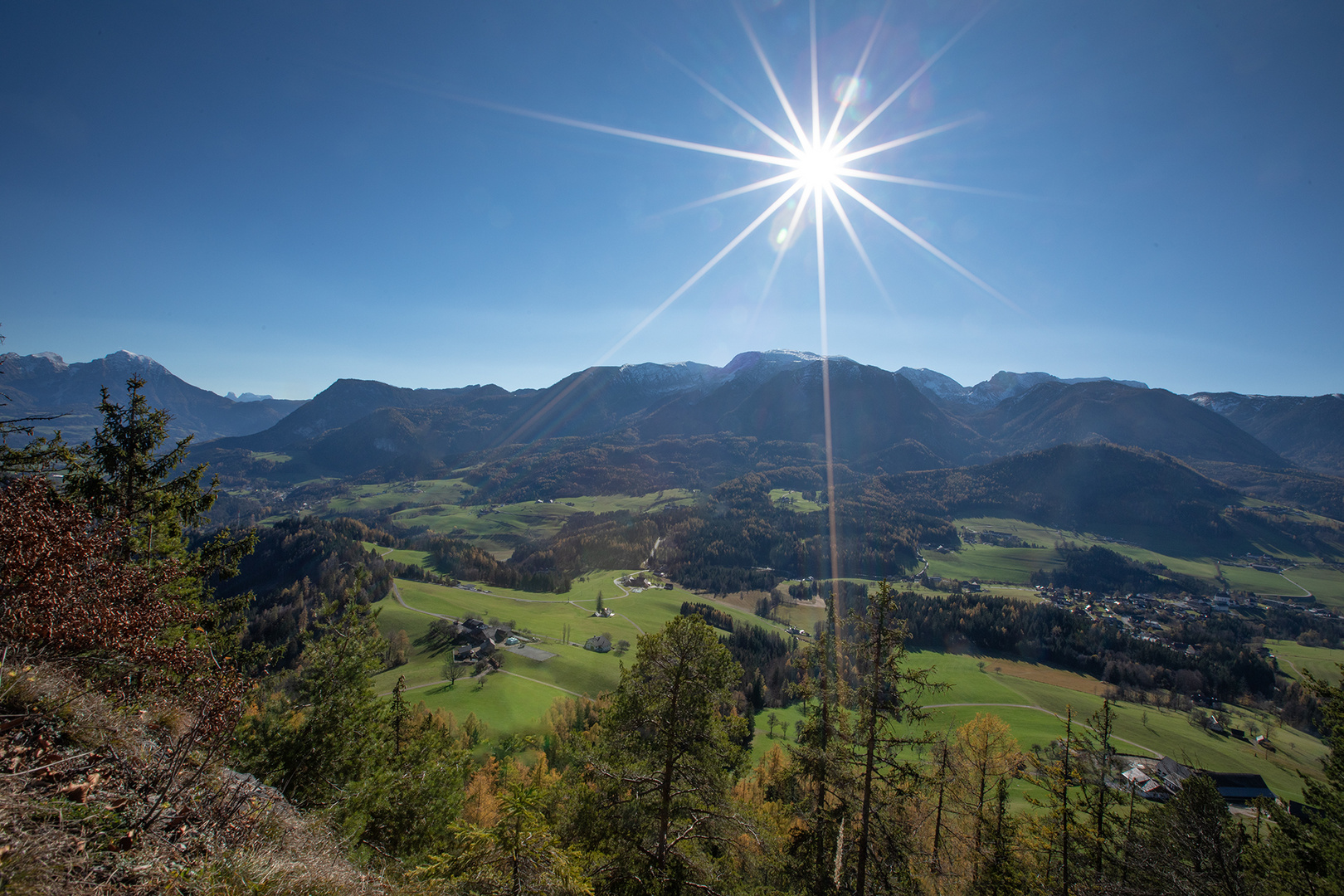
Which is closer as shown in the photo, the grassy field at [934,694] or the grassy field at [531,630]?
the grassy field at [934,694]

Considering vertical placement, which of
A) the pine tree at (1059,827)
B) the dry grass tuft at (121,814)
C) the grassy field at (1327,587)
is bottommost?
the grassy field at (1327,587)

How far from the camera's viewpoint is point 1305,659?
4719 inches

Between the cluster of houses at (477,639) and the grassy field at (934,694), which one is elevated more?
the cluster of houses at (477,639)

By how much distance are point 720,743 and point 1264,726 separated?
13741cm

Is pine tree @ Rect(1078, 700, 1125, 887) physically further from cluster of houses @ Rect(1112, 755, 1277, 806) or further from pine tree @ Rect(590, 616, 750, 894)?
cluster of houses @ Rect(1112, 755, 1277, 806)

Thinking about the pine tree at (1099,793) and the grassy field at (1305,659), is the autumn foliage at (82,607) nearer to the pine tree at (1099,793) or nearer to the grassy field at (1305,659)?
the pine tree at (1099,793)

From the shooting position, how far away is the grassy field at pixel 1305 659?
109438 millimetres

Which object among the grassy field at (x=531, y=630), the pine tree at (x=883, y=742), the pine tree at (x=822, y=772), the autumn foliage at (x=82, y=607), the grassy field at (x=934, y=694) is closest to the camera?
the autumn foliage at (x=82, y=607)

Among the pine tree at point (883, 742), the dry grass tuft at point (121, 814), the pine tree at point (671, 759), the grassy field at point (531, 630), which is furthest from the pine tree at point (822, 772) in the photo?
the grassy field at point (531, 630)

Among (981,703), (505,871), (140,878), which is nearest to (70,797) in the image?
(140,878)

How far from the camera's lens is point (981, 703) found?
8588 centimetres

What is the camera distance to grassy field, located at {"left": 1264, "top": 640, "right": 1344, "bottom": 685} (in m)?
109

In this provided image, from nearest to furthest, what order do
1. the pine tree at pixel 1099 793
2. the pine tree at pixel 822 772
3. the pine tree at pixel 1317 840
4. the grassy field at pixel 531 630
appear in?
the pine tree at pixel 1317 840 < the pine tree at pixel 822 772 < the pine tree at pixel 1099 793 < the grassy field at pixel 531 630

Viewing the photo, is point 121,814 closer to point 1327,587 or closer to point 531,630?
point 531,630
